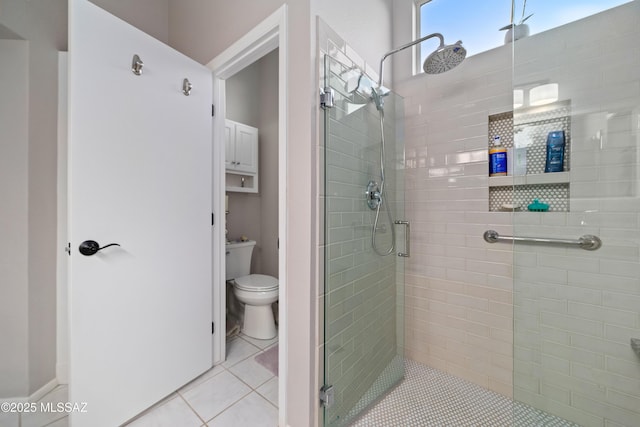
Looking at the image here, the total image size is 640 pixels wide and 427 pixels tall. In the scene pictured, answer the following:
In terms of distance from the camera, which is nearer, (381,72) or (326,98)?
(326,98)

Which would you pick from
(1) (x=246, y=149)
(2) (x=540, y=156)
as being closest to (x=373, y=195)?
(2) (x=540, y=156)

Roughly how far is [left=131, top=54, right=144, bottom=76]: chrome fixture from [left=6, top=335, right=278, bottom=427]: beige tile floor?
6.09 ft

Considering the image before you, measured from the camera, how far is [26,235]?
1368 millimetres

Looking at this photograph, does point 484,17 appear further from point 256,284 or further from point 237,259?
point 237,259

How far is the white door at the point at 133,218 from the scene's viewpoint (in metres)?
1.13

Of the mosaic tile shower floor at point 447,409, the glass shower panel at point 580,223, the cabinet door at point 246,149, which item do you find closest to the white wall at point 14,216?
the cabinet door at point 246,149

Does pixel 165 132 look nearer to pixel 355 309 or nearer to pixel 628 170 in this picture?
pixel 355 309

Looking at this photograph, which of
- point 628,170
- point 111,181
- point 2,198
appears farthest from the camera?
point 2,198

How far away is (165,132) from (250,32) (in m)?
0.76

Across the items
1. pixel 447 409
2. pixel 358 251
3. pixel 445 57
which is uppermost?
pixel 445 57

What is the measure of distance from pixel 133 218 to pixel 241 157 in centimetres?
146

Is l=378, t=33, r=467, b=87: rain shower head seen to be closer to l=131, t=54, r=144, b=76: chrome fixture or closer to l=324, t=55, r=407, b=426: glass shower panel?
l=324, t=55, r=407, b=426: glass shower panel

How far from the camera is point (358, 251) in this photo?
141 centimetres

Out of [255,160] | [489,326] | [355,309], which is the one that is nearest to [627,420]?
[489,326]
